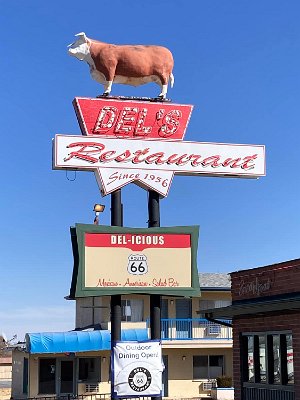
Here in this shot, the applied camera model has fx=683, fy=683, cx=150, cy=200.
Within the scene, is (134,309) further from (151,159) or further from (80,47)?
(80,47)

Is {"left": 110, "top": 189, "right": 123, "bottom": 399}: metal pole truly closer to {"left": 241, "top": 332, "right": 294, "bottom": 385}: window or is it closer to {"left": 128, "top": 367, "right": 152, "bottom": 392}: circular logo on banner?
{"left": 128, "top": 367, "right": 152, "bottom": 392}: circular logo on banner

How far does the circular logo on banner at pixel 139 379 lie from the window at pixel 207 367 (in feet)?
64.4

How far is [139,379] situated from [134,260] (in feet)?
12.4

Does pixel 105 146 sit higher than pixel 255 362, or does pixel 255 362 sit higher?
pixel 105 146

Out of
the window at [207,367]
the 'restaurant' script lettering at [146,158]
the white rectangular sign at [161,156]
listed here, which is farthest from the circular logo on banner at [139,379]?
the window at [207,367]

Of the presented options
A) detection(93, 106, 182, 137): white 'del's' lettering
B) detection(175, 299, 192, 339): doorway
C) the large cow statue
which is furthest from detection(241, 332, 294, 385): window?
detection(175, 299, 192, 339): doorway

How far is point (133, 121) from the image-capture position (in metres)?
23.5

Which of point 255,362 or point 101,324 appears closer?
point 255,362

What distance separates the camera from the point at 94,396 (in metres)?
37.5

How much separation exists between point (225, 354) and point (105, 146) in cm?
2231

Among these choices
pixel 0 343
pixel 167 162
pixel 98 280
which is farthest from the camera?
pixel 0 343

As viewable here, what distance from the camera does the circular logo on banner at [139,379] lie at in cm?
2172

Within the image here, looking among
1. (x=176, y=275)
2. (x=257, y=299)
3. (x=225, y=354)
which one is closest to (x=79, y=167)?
(x=176, y=275)

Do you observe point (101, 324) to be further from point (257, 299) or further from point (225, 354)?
point (257, 299)
